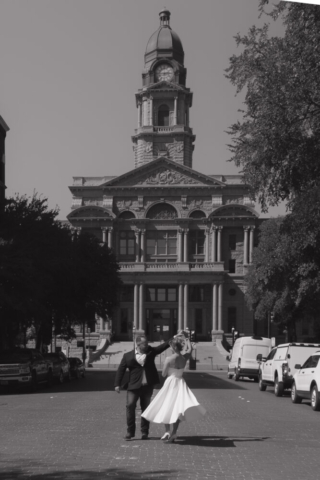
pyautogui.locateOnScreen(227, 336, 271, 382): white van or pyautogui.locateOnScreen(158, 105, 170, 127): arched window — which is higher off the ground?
pyautogui.locateOnScreen(158, 105, 170, 127): arched window

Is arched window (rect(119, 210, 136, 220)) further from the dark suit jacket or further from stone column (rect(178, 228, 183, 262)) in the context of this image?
the dark suit jacket

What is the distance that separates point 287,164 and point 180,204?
211ft

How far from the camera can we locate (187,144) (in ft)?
308

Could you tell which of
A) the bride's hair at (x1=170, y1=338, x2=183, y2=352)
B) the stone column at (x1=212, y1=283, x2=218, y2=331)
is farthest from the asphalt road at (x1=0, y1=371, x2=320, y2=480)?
the stone column at (x1=212, y1=283, x2=218, y2=331)

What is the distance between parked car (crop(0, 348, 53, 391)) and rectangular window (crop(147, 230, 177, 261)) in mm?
54835

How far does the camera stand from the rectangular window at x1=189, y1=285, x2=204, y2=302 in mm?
87312

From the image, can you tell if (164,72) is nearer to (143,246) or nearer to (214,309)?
(143,246)

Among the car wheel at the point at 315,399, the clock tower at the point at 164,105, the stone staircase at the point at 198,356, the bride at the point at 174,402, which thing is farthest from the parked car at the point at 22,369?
the clock tower at the point at 164,105

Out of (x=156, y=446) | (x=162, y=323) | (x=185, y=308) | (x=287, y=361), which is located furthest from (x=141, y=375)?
(x=162, y=323)

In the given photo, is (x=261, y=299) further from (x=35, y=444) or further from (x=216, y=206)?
(x=35, y=444)

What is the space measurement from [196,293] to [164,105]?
22.6m

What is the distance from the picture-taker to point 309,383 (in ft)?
78.8

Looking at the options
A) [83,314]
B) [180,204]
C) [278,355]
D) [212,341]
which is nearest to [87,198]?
[180,204]

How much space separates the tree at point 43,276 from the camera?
34.9m
